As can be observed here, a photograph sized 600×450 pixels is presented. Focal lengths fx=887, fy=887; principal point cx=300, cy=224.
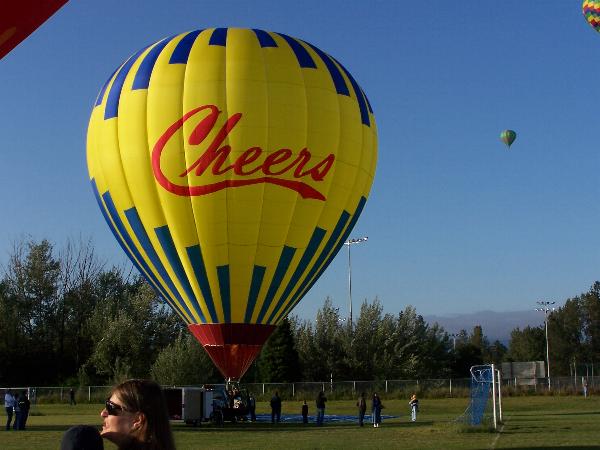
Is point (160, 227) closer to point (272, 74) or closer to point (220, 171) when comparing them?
point (220, 171)

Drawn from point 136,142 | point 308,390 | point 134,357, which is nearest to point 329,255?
point 136,142

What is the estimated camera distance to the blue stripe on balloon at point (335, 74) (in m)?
24.3

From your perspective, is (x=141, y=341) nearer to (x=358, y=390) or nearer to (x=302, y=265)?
(x=358, y=390)

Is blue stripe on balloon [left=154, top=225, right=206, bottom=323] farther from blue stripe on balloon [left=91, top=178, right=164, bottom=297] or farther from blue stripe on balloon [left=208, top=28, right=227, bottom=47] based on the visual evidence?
blue stripe on balloon [left=208, top=28, right=227, bottom=47]

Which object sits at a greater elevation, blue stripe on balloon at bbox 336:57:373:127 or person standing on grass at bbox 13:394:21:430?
blue stripe on balloon at bbox 336:57:373:127

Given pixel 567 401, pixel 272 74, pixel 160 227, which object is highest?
pixel 272 74

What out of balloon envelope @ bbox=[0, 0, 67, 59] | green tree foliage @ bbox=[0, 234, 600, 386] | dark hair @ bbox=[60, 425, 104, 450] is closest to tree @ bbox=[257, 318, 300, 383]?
green tree foliage @ bbox=[0, 234, 600, 386]

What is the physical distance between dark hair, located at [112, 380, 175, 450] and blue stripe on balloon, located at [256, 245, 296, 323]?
19631 mm

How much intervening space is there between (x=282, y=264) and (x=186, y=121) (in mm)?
4475

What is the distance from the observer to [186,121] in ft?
Result: 74.4

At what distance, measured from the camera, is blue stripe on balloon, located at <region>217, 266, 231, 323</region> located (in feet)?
75.5

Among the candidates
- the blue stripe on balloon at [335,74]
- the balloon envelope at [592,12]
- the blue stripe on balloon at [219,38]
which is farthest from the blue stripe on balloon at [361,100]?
the balloon envelope at [592,12]

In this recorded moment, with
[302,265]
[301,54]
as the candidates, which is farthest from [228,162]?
[301,54]

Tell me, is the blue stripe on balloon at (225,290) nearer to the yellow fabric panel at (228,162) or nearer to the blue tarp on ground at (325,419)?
the yellow fabric panel at (228,162)
